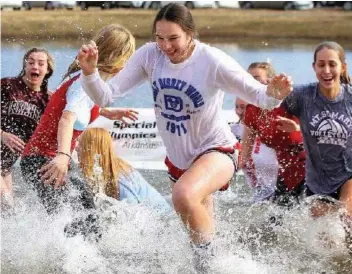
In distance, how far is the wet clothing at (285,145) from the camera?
18.8ft

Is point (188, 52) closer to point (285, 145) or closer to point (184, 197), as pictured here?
point (184, 197)

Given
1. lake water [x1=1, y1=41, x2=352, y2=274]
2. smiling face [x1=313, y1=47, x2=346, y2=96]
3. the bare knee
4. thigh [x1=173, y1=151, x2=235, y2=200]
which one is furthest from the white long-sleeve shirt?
smiling face [x1=313, y1=47, x2=346, y2=96]

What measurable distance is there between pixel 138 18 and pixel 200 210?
21090 millimetres

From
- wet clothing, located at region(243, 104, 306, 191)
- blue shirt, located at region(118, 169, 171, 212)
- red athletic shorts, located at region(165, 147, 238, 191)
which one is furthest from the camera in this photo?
wet clothing, located at region(243, 104, 306, 191)

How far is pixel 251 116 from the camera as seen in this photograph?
227 inches

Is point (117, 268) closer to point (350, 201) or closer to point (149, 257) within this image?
point (149, 257)

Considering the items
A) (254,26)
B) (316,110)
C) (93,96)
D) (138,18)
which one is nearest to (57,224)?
(93,96)

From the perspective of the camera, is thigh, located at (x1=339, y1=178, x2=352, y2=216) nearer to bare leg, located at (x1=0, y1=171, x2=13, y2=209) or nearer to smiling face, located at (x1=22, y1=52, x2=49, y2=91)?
bare leg, located at (x1=0, y1=171, x2=13, y2=209)

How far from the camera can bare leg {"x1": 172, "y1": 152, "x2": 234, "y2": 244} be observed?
13.7 ft

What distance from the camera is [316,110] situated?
5219 millimetres

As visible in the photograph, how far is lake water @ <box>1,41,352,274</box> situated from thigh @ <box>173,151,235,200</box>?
13.1 inches

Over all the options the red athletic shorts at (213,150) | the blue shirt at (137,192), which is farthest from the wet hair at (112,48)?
the blue shirt at (137,192)

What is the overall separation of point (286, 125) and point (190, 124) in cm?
121

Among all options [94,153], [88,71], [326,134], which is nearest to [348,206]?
[326,134]
